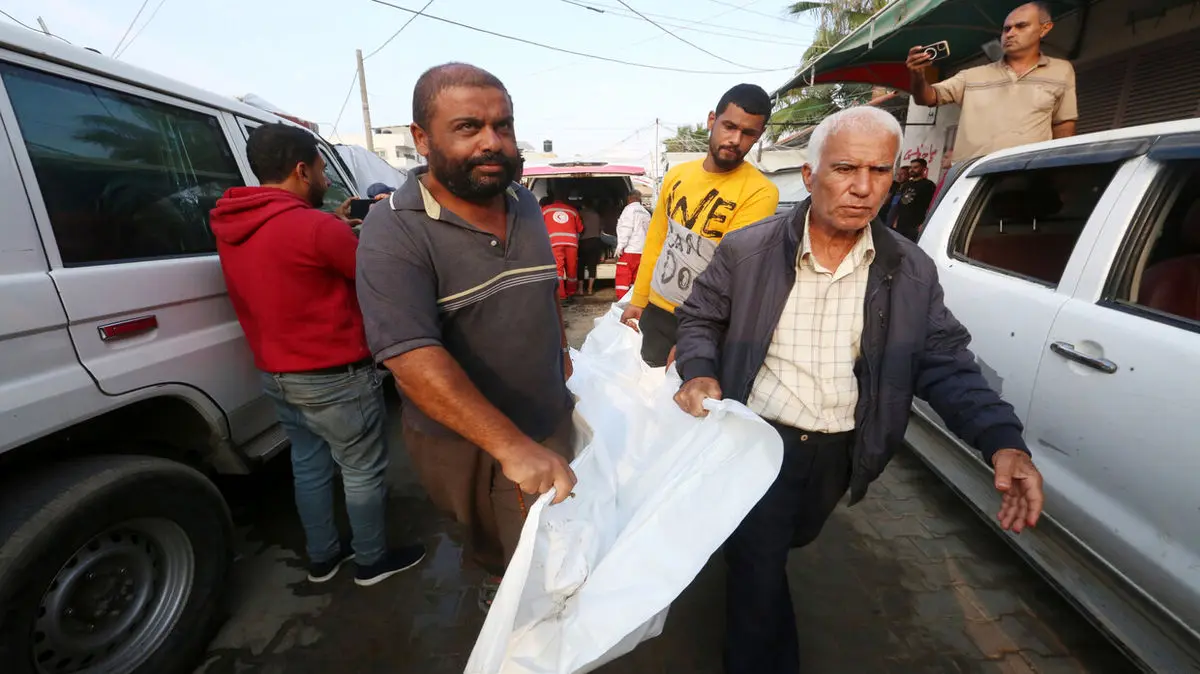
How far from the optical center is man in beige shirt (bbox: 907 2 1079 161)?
3.21 meters

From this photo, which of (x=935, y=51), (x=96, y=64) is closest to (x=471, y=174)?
(x=96, y=64)

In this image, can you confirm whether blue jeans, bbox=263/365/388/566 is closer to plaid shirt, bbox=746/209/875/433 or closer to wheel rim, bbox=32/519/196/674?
wheel rim, bbox=32/519/196/674

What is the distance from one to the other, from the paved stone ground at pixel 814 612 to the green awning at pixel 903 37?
5056 mm

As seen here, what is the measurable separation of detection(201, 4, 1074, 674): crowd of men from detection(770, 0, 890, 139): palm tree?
38.5 feet

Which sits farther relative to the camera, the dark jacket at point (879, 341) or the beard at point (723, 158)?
the beard at point (723, 158)

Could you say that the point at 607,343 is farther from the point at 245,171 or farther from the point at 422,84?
the point at 245,171

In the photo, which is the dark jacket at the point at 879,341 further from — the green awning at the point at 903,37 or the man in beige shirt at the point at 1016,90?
the green awning at the point at 903,37

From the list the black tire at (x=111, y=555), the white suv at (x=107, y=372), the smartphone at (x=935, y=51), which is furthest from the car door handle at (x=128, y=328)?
the smartphone at (x=935, y=51)

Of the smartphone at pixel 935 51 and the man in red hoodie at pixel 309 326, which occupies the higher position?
the smartphone at pixel 935 51

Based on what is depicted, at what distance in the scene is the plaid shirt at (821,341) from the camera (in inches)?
61.5

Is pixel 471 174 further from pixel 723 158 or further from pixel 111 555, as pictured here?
pixel 111 555

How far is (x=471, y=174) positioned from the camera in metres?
1.38

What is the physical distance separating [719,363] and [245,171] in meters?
2.52

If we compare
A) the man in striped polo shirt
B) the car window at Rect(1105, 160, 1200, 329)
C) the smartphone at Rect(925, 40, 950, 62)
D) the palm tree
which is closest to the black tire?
the man in striped polo shirt
